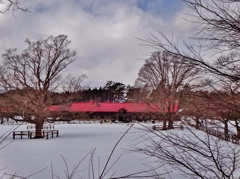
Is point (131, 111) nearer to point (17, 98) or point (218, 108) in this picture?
point (17, 98)

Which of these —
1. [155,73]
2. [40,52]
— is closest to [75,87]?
[40,52]

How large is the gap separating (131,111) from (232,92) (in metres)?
48.5

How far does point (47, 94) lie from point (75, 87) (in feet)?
8.12

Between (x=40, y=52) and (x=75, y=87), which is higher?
(x=40, y=52)

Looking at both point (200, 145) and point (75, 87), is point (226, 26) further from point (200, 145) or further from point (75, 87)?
point (75, 87)

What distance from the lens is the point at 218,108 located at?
2.43 m

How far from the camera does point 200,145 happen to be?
2.49 metres

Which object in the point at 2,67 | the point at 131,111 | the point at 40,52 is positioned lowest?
the point at 131,111

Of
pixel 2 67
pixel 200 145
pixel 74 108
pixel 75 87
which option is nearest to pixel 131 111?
pixel 74 108

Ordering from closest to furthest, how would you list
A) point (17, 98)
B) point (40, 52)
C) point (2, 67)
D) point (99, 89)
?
point (17, 98)
point (2, 67)
point (40, 52)
point (99, 89)

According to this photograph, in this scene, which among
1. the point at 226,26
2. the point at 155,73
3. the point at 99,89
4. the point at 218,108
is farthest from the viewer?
the point at 99,89

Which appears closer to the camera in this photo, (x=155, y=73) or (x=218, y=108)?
(x=218, y=108)

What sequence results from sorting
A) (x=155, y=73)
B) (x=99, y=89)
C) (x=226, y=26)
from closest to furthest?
1. (x=226, y=26)
2. (x=155, y=73)
3. (x=99, y=89)

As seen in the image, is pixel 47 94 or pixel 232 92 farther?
pixel 47 94
